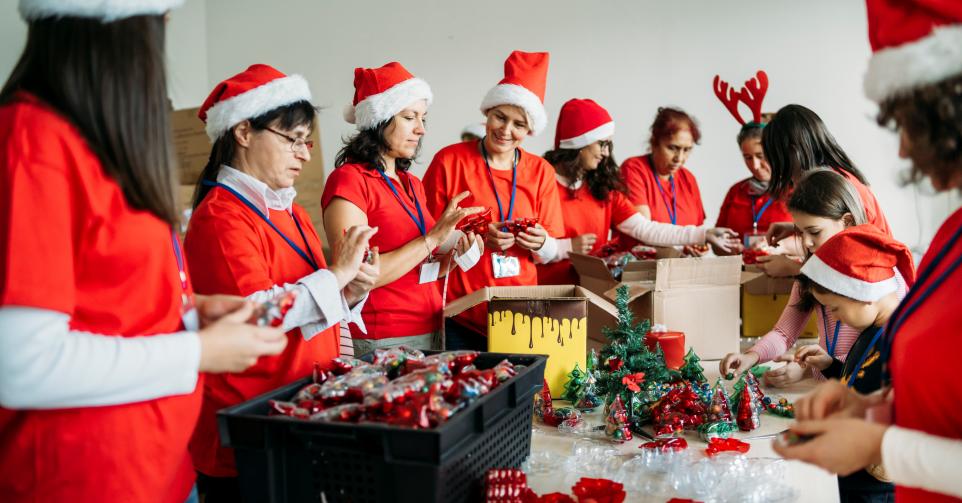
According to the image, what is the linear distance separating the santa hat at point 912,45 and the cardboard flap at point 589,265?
1666mm

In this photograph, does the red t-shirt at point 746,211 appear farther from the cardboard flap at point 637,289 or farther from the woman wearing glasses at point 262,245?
the woman wearing glasses at point 262,245

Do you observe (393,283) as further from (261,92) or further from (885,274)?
(885,274)

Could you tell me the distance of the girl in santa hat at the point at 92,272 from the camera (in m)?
0.90

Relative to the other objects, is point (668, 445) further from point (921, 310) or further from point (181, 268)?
point (181, 268)

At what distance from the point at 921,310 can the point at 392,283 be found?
5.04ft

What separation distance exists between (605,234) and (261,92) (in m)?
2.19

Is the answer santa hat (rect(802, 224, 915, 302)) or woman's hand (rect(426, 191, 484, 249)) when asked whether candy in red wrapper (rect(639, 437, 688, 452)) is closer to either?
santa hat (rect(802, 224, 915, 302))

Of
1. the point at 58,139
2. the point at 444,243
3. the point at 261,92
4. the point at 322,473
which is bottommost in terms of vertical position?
the point at 322,473

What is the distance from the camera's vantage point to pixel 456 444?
1113 mm

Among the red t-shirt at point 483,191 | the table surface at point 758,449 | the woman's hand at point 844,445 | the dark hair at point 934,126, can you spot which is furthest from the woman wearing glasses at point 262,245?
the dark hair at point 934,126

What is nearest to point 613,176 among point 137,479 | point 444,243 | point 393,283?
point 444,243

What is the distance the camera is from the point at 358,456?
3.67 feet

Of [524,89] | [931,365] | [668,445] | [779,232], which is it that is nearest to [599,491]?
[668,445]

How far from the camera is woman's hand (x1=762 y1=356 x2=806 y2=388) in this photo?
80.0 inches
